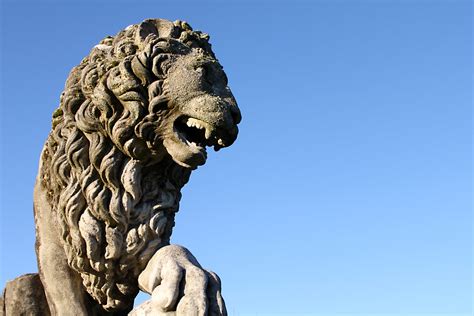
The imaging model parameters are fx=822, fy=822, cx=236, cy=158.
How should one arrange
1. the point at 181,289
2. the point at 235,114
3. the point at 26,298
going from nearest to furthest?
the point at 181,289
the point at 235,114
the point at 26,298

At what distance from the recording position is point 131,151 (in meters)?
4.85

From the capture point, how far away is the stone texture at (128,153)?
15.7 feet

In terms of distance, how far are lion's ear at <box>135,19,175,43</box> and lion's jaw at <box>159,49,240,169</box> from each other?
0.31 m

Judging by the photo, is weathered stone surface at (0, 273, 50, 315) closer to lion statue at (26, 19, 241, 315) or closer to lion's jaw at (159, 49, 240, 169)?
lion statue at (26, 19, 241, 315)

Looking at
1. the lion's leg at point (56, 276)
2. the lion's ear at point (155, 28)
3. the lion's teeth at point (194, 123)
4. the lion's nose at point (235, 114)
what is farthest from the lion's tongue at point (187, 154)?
the lion's leg at point (56, 276)

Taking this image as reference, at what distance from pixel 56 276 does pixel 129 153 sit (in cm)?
98

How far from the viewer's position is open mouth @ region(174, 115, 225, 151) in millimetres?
4730

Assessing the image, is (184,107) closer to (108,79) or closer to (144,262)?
(108,79)

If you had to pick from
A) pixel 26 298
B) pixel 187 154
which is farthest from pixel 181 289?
pixel 26 298

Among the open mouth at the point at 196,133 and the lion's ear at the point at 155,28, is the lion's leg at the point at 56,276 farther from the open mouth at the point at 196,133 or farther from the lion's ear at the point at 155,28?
the lion's ear at the point at 155,28

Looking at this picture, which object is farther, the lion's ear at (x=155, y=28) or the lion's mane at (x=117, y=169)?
the lion's ear at (x=155, y=28)

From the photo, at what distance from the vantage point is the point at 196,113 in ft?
15.5

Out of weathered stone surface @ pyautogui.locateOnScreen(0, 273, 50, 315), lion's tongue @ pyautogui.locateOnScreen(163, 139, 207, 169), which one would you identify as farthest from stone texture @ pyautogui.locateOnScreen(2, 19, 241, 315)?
weathered stone surface @ pyautogui.locateOnScreen(0, 273, 50, 315)

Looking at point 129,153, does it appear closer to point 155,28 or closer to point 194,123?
point 194,123
